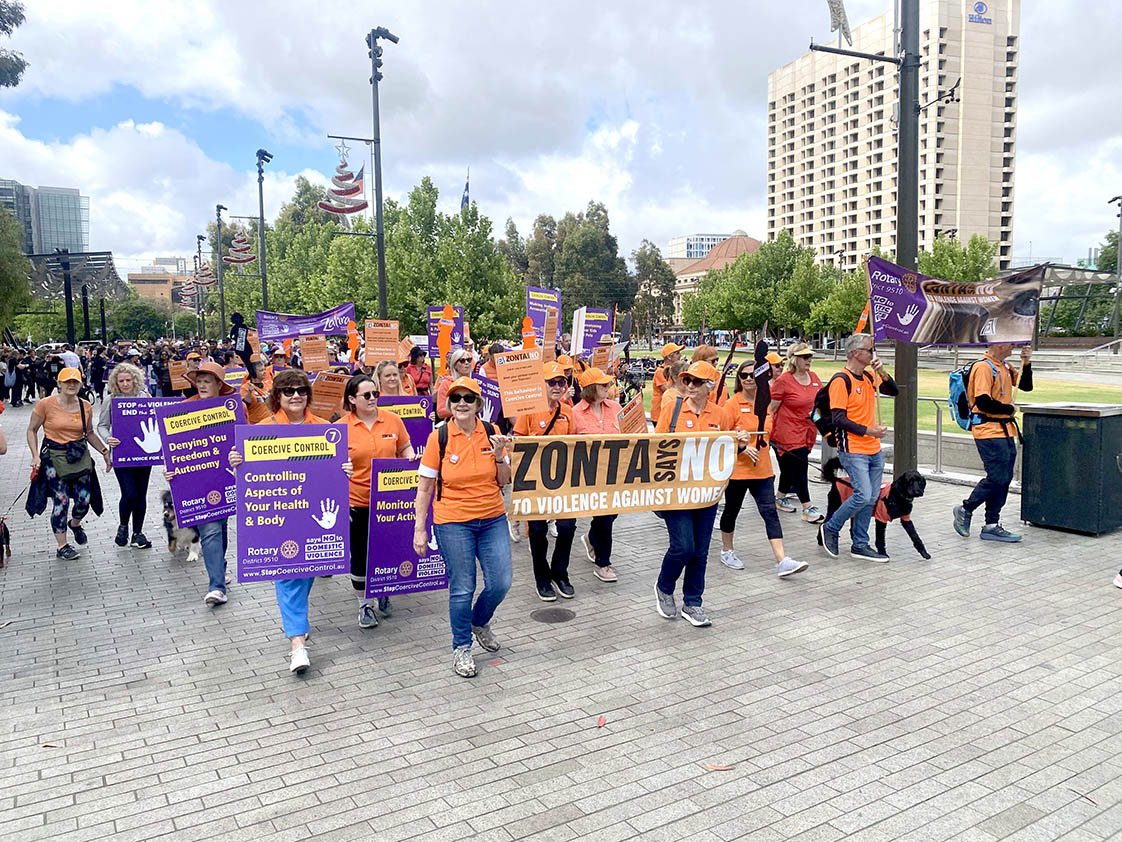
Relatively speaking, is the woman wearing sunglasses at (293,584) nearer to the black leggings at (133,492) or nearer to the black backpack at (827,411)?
the black leggings at (133,492)

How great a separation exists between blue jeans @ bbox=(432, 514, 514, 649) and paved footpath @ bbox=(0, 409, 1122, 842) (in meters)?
0.40

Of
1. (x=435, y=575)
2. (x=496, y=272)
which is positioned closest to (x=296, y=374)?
(x=435, y=575)

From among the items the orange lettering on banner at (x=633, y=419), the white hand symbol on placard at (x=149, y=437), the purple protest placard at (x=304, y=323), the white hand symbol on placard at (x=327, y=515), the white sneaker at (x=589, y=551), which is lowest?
the white sneaker at (x=589, y=551)

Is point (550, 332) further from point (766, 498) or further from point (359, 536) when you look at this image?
point (359, 536)

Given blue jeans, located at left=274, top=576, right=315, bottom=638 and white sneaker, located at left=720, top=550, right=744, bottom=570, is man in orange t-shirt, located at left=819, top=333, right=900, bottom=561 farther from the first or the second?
blue jeans, located at left=274, top=576, right=315, bottom=638

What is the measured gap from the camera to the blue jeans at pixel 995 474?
8.20 meters

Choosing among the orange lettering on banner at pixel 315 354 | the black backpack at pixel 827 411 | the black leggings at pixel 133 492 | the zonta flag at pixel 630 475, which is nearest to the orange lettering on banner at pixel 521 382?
the zonta flag at pixel 630 475

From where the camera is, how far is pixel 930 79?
110 meters

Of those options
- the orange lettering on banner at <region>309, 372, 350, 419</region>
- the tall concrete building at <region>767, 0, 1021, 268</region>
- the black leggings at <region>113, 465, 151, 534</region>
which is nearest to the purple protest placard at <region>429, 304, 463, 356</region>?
the orange lettering on banner at <region>309, 372, 350, 419</region>

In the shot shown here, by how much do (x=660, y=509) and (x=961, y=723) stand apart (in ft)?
7.29

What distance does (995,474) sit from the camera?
8234 mm

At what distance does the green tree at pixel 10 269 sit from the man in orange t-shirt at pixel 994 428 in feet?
87.1

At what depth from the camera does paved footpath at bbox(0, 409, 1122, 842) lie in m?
3.76

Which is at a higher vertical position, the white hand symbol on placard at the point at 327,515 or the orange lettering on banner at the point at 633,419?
the orange lettering on banner at the point at 633,419
